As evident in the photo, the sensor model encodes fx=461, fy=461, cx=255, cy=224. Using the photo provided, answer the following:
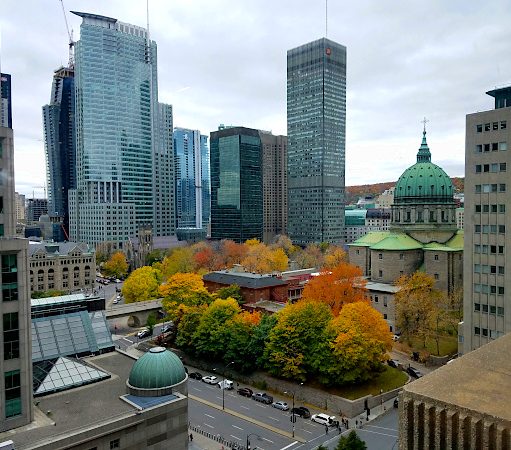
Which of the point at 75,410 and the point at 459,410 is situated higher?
the point at 459,410

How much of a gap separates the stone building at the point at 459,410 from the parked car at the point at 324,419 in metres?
38.9

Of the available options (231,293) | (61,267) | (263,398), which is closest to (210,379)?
(263,398)

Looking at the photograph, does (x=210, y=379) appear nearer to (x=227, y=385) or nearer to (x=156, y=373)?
(x=227, y=385)

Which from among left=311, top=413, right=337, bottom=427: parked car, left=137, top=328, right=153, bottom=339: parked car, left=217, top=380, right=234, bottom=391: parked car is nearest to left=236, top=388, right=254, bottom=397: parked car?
left=217, top=380, right=234, bottom=391: parked car

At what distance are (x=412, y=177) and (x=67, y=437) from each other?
11101 cm

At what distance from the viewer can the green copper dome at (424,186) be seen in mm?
122625

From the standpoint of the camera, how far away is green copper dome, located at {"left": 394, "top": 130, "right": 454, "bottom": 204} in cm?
12262

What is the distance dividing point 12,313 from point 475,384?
3585cm

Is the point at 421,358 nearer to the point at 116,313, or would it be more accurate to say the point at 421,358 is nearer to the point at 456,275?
the point at 456,275

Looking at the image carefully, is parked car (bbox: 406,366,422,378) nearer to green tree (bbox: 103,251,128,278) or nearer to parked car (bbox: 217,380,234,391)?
parked car (bbox: 217,380,234,391)

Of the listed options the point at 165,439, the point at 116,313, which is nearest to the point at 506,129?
the point at 165,439

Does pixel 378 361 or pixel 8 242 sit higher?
pixel 8 242

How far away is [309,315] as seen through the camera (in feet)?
232

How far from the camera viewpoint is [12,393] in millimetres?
39156
